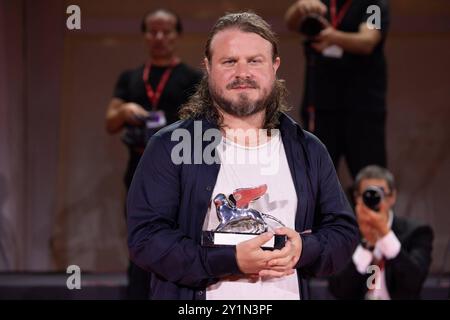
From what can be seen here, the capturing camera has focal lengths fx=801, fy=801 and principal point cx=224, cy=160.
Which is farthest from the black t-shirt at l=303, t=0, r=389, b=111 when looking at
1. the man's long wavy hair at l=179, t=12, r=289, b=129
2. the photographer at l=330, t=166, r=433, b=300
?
the man's long wavy hair at l=179, t=12, r=289, b=129

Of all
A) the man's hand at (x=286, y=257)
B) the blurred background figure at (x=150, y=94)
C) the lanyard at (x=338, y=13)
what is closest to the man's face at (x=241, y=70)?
the man's hand at (x=286, y=257)

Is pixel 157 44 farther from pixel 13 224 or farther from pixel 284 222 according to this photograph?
pixel 284 222

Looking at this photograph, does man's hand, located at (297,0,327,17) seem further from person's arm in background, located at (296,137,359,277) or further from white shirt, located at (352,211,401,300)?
person's arm in background, located at (296,137,359,277)

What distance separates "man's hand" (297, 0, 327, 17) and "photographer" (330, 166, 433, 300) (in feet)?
2.16

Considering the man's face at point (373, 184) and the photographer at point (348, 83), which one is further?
the photographer at point (348, 83)

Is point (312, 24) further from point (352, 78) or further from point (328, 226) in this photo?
point (328, 226)

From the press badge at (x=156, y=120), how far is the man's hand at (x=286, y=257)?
1.66 metres

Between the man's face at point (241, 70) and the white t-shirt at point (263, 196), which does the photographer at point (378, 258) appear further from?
the man's face at point (241, 70)

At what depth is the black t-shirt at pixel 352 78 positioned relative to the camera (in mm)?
3277

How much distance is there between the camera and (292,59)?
4.34 meters

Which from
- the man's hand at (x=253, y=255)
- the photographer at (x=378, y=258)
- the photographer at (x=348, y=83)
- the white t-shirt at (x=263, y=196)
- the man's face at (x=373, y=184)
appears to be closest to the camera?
the man's hand at (x=253, y=255)

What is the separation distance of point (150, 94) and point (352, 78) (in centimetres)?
85
